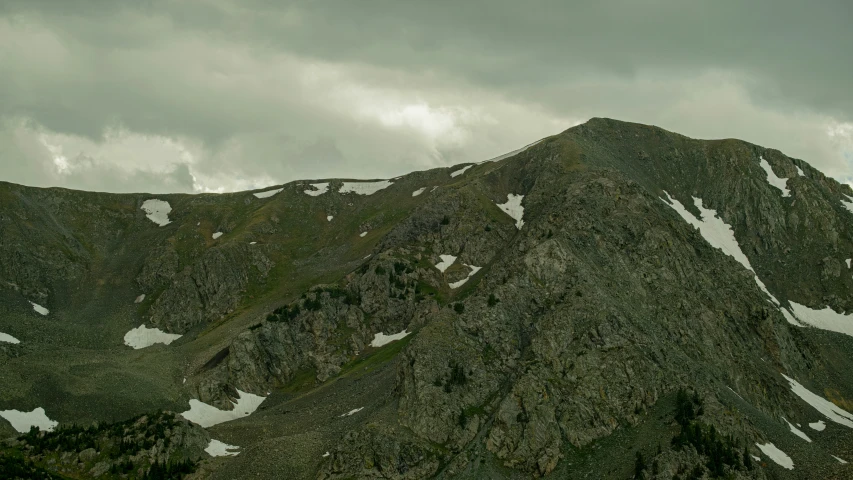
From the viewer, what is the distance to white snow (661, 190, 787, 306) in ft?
429

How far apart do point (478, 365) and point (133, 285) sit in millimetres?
114811

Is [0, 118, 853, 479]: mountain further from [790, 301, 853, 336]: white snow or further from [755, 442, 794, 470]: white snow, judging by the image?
[790, 301, 853, 336]: white snow

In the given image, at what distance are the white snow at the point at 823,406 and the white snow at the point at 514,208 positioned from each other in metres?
64.7

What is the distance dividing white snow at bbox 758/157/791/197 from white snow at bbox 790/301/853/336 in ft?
118

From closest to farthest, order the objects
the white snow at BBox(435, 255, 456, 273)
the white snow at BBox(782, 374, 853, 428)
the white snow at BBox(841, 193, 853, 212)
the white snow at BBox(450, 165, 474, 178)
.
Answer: the white snow at BBox(782, 374, 853, 428) → the white snow at BBox(435, 255, 456, 273) → the white snow at BBox(841, 193, 853, 212) → the white snow at BBox(450, 165, 474, 178)

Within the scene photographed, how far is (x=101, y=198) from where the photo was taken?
199 meters

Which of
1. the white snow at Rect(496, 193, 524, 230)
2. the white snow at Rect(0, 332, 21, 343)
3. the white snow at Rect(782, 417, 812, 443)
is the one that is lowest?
the white snow at Rect(782, 417, 812, 443)

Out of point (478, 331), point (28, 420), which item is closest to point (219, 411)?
point (28, 420)

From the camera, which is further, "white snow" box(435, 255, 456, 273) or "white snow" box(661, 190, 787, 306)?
"white snow" box(435, 255, 456, 273)

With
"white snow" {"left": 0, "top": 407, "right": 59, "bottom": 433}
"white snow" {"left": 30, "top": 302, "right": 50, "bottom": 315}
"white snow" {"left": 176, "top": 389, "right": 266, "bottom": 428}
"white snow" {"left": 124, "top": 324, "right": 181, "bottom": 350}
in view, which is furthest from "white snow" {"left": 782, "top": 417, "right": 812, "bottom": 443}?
"white snow" {"left": 30, "top": 302, "right": 50, "bottom": 315}

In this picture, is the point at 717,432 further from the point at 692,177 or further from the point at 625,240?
the point at 692,177

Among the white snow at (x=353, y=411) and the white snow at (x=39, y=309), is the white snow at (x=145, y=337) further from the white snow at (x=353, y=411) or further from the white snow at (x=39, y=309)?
the white snow at (x=353, y=411)

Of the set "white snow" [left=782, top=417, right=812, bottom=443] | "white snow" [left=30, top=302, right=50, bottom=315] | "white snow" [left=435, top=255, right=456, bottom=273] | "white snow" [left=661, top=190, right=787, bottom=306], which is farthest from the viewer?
"white snow" [left=30, top=302, right=50, bottom=315]

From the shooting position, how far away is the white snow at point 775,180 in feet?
481
